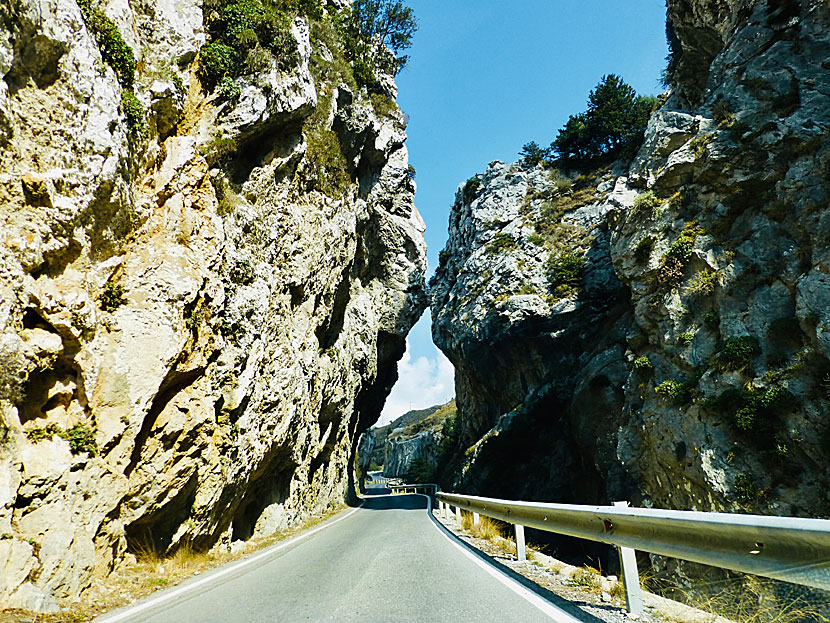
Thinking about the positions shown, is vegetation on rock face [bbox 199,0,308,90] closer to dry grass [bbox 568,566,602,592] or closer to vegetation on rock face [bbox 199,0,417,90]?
vegetation on rock face [bbox 199,0,417,90]

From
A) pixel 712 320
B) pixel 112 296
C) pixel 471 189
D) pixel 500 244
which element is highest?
pixel 471 189

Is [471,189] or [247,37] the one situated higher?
[471,189]

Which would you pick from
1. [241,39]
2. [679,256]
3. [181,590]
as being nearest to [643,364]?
[679,256]

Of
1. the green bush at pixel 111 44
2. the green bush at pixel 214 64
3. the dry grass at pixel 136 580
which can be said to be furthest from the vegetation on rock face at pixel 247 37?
the dry grass at pixel 136 580

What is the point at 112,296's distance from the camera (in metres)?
7.88

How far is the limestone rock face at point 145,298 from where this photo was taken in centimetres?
601

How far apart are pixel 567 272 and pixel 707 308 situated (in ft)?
45.7

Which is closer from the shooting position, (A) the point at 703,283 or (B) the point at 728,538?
(B) the point at 728,538

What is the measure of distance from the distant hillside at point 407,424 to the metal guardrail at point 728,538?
86.3 meters

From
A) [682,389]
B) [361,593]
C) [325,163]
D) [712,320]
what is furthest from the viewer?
[325,163]

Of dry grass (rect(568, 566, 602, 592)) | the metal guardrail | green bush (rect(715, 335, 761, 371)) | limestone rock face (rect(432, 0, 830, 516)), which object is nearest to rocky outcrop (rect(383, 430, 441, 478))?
limestone rock face (rect(432, 0, 830, 516))

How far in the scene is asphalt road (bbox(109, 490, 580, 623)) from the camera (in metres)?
4.54

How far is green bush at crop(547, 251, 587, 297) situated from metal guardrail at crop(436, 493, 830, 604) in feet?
84.3

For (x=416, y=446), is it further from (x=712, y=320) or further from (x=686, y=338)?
(x=712, y=320)
